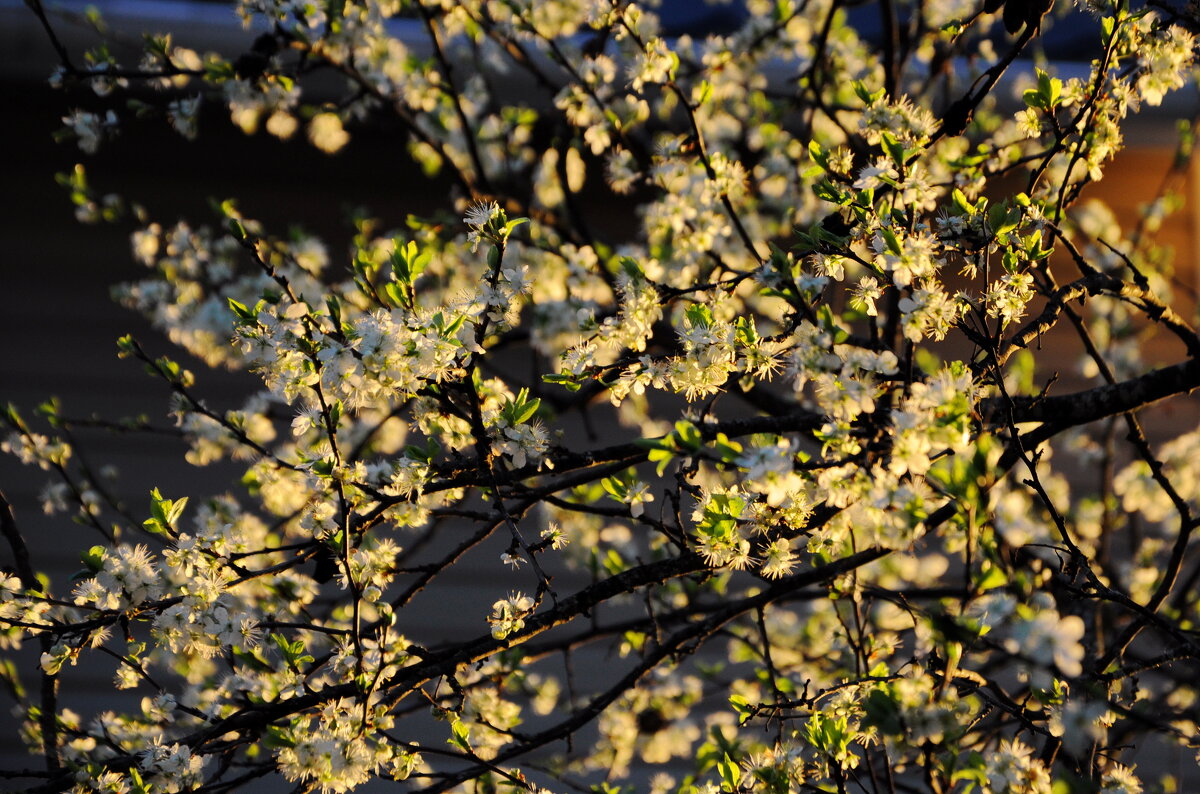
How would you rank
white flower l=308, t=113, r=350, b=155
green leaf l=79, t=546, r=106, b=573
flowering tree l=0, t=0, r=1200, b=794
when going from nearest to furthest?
flowering tree l=0, t=0, r=1200, b=794 < green leaf l=79, t=546, r=106, b=573 < white flower l=308, t=113, r=350, b=155

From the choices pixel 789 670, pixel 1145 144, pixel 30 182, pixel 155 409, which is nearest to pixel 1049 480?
pixel 1145 144

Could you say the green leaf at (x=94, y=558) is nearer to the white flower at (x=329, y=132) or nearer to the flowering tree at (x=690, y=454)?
the flowering tree at (x=690, y=454)

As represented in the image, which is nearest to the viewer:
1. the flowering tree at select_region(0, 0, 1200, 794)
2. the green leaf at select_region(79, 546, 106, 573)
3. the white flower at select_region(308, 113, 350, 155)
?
the flowering tree at select_region(0, 0, 1200, 794)

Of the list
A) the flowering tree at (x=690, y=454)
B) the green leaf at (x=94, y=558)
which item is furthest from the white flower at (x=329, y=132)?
the green leaf at (x=94, y=558)

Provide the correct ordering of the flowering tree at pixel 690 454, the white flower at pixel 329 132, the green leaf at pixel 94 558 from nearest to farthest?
the flowering tree at pixel 690 454 → the green leaf at pixel 94 558 → the white flower at pixel 329 132

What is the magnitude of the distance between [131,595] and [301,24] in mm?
1779

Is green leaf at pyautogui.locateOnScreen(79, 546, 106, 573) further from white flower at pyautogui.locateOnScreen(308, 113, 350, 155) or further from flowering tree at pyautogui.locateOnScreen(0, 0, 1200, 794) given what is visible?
white flower at pyautogui.locateOnScreen(308, 113, 350, 155)

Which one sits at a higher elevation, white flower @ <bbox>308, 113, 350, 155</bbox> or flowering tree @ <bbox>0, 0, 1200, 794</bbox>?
white flower @ <bbox>308, 113, 350, 155</bbox>

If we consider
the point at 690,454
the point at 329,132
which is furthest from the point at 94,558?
the point at 329,132

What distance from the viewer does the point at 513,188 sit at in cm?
367

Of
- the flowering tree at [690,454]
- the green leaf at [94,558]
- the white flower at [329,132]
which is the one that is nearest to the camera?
the flowering tree at [690,454]

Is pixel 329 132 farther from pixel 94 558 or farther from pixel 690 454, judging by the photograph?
pixel 690 454

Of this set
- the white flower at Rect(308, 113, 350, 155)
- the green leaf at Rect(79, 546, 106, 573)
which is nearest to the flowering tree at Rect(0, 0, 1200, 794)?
the green leaf at Rect(79, 546, 106, 573)

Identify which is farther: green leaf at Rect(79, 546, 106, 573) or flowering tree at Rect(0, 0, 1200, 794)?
green leaf at Rect(79, 546, 106, 573)
